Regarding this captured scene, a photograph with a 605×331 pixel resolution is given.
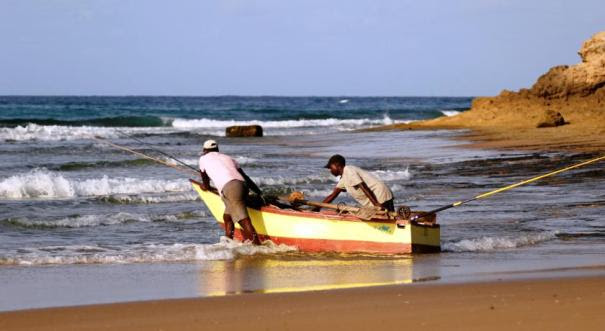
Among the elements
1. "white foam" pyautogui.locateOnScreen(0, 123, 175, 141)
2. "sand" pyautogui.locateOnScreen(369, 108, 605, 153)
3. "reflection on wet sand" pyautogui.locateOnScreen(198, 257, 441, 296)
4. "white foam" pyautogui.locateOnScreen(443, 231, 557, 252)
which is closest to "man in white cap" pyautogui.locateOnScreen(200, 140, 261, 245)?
"reflection on wet sand" pyautogui.locateOnScreen(198, 257, 441, 296)

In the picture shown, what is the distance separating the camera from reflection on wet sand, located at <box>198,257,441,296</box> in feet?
27.0

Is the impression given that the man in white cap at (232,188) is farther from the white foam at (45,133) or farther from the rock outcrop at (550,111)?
the white foam at (45,133)

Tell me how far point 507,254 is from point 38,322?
530cm

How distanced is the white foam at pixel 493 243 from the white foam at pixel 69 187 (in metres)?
7.55

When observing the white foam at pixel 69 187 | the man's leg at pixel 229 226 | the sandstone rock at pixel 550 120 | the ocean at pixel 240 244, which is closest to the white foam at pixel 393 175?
the ocean at pixel 240 244

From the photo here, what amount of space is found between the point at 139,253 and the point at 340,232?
207cm

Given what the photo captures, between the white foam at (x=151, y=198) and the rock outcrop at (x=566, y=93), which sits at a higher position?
the rock outcrop at (x=566, y=93)

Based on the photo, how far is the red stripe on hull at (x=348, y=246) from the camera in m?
10.3

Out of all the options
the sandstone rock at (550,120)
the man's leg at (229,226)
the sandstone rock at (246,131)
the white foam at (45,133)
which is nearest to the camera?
the man's leg at (229,226)

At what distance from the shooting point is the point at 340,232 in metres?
10.7

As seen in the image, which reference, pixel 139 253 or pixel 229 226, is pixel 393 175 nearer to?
pixel 229 226

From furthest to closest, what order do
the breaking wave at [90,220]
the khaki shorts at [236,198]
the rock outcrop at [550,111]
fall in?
the rock outcrop at [550,111], the breaking wave at [90,220], the khaki shorts at [236,198]

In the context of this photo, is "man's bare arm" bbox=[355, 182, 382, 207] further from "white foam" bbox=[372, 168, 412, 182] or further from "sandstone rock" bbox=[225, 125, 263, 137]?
"sandstone rock" bbox=[225, 125, 263, 137]

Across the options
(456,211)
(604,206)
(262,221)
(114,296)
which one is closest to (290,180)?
(456,211)
